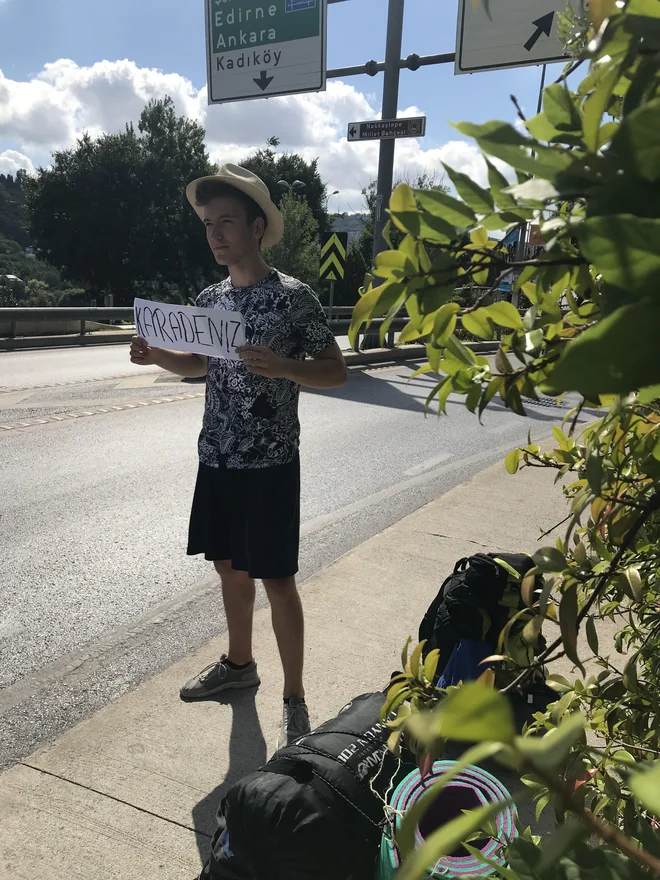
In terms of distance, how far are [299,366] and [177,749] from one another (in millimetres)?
1391

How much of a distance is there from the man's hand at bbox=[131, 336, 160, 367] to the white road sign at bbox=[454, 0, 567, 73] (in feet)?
25.4

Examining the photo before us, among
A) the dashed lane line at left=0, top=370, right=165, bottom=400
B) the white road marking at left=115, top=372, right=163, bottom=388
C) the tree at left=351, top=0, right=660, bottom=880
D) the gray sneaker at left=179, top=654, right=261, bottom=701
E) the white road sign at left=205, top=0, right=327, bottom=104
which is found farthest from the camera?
the white road sign at left=205, top=0, right=327, bottom=104

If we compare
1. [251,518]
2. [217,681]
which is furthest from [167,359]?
[217,681]

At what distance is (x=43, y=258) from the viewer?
39.6 meters

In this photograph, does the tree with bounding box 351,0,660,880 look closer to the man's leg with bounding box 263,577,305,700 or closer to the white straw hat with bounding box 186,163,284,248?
the man's leg with bounding box 263,577,305,700

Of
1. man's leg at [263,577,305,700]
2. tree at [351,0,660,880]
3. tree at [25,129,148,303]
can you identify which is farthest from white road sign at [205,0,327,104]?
tree at [25,129,148,303]

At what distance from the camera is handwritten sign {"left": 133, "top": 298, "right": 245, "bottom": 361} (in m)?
2.59

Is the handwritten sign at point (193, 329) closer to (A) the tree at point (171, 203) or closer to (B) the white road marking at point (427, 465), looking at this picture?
(B) the white road marking at point (427, 465)

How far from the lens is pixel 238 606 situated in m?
2.87

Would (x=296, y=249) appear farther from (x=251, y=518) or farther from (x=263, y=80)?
(x=251, y=518)

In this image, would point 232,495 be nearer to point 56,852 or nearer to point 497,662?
point 56,852

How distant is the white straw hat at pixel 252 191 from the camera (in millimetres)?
2674

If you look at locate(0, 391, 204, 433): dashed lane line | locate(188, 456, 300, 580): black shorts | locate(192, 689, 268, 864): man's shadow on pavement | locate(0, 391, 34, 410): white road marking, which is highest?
locate(188, 456, 300, 580): black shorts

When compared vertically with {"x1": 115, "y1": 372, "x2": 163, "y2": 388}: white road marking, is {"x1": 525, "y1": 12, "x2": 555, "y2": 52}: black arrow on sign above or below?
above
